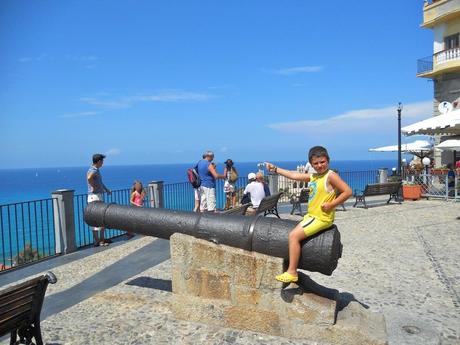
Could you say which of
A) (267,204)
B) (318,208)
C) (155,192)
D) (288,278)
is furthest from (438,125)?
(288,278)

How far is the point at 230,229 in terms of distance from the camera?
461 cm

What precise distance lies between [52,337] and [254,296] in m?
2.18

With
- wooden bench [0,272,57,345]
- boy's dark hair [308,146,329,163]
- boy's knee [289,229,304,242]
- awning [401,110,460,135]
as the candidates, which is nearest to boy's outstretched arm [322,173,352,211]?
boy's dark hair [308,146,329,163]

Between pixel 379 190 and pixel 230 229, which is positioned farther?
pixel 379 190

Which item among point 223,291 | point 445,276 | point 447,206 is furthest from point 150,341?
point 447,206

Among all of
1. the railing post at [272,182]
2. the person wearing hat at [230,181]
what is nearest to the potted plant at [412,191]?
the railing post at [272,182]

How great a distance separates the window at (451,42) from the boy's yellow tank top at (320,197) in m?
26.3

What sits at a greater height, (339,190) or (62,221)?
(339,190)

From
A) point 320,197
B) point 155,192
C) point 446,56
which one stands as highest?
point 446,56

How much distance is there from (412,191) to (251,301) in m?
14.2

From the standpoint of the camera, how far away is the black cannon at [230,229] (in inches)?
163

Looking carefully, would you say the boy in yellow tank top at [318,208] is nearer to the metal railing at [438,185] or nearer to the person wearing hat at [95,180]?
the person wearing hat at [95,180]

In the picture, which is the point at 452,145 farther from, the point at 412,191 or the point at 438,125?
the point at 438,125

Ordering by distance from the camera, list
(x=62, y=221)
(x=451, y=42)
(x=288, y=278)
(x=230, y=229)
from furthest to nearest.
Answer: (x=451, y=42), (x=62, y=221), (x=230, y=229), (x=288, y=278)
